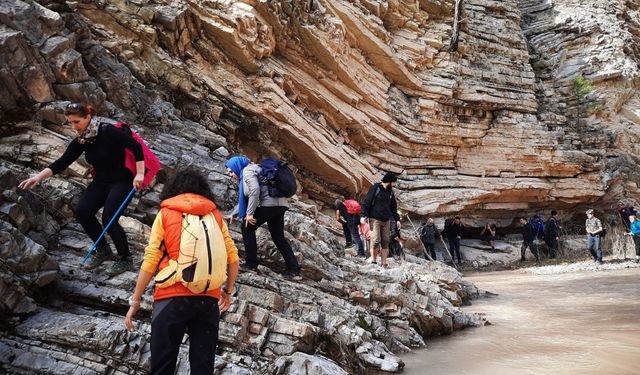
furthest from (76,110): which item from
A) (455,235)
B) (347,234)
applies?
(455,235)

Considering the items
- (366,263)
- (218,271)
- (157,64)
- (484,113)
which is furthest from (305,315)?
(484,113)

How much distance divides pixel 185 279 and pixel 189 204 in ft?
1.71

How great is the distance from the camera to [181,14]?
11867 millimetres

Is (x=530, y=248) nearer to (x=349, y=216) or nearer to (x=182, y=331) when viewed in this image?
(x=349, y=216)

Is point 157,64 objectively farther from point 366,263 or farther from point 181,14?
point 366,263

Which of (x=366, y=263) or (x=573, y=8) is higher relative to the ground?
(x=573, y=8)

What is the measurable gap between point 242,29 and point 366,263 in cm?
781

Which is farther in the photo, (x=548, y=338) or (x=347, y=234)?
(x=347, y=234)

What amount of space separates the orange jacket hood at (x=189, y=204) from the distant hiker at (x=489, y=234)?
61.9ft

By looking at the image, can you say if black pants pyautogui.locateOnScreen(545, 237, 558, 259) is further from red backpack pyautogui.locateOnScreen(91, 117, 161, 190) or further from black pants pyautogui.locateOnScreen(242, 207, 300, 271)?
red backpack pyautogui.locateOnScreen(91, 117, 161, 190)

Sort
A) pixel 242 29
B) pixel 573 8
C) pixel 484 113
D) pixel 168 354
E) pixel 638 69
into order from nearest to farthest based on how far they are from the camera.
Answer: pixel 168 354 < pixel 242 29 < pixel 484 113 < pixel 638 69 < pixel 573 8

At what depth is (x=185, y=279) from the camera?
2.78m

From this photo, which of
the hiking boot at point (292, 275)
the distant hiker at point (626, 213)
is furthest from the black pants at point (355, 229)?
the distant hiker at point (626, 213)

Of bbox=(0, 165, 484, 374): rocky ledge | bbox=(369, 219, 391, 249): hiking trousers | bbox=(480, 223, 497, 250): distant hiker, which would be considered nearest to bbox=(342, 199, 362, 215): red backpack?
bbox=(369, 219, 391, 249): hiking trousers
